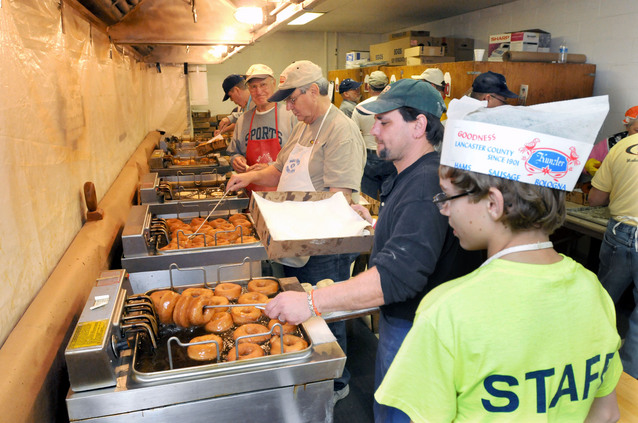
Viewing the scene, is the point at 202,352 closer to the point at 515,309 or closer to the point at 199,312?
the point at 199,312

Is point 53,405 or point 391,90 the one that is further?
point 391,90

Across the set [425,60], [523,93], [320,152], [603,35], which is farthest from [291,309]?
[425,60]

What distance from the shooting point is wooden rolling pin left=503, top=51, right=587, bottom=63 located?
4824mm

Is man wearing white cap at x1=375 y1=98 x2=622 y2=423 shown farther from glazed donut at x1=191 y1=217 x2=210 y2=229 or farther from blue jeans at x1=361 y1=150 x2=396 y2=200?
blue jeans at x1=361 y1=150 x2=396 y2=200

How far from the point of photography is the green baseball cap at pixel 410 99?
149 centimetres

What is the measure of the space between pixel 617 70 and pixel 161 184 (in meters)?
4.86

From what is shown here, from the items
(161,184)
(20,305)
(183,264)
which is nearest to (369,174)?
(161,184)

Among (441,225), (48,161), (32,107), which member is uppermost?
(32,107)

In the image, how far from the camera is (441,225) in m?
1.42

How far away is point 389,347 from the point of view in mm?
1683

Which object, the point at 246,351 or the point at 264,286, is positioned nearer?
the point at 246,351

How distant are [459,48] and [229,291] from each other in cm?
675

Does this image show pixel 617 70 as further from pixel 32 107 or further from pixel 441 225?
pixel 32 107

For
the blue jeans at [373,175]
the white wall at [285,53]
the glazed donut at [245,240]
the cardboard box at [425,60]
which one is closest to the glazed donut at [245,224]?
the glazed donut at [245,240]
